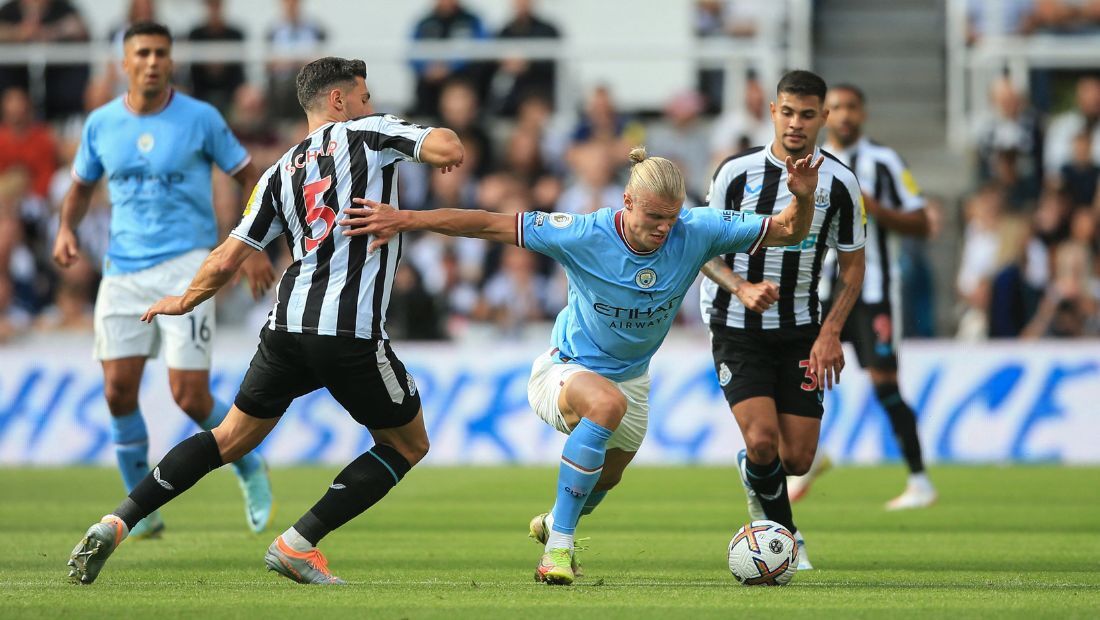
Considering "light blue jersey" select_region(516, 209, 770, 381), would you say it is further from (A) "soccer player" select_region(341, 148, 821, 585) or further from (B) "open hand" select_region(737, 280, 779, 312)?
(B) "open hand" select_region(737, 280, 779, 312)

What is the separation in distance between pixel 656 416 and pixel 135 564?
7.58 metres

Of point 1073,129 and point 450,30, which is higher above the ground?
point 450,30

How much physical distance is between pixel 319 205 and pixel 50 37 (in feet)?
44.0

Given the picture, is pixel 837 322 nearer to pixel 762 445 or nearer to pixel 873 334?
pixel 762 445

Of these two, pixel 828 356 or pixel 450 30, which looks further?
pixel 450 30

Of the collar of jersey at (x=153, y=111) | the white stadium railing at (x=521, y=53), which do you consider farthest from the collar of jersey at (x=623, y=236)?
the white stadium railing at (x=521, y=53)

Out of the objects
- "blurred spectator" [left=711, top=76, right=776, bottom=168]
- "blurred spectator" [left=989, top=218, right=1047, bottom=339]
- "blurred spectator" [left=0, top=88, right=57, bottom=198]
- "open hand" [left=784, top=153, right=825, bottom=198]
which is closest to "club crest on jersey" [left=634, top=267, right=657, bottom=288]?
"open hand" [left=784, top=153, right=825, bottom=198]

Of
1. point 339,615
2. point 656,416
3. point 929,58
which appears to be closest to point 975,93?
point 929,58

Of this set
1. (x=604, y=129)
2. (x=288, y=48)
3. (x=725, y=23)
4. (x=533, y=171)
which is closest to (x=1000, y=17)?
(x=725, y=23)

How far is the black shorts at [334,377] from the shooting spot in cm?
653

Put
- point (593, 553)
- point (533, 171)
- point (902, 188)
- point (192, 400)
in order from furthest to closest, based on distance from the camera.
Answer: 1. point (533, 171)
2. point (902, 188)
3. point (192, 400)
4. point (593, 553)

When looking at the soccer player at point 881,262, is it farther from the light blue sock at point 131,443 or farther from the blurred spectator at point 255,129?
the blurred spectator at point 255,129

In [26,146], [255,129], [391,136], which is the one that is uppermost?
[391,136]

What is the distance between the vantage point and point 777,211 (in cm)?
766
